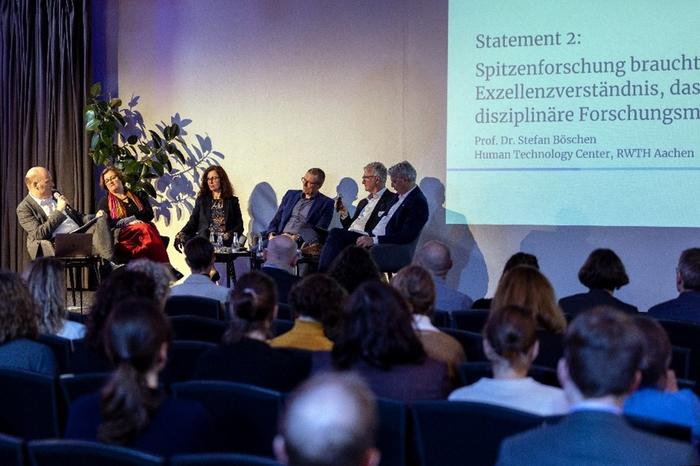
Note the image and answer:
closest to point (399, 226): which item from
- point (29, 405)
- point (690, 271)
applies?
point (690, 271)

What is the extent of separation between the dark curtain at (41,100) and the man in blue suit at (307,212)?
2302mm

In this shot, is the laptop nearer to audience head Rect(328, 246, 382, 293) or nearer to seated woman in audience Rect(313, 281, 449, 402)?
audience head Rect(328, 246, 382, 293)

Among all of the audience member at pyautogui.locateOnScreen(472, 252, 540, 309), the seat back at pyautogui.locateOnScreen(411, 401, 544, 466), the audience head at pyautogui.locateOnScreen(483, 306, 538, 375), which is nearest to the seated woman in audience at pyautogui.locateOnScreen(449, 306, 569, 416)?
the audience head at pyautogui.locateOnScreen(483, 306, 538, 375)

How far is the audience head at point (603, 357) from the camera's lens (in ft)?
6.88

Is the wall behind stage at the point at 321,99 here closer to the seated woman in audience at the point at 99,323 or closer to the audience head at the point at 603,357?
the seated woman in audience at the point at 99,323

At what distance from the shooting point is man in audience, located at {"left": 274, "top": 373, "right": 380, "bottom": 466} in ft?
4.81

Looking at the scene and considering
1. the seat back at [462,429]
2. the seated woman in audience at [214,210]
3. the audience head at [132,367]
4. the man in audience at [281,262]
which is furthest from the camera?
the seated woman in audience at [214,210]

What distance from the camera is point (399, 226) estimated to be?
332 inches

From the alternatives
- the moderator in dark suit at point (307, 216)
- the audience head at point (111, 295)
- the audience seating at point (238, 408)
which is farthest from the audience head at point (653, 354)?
the moderator in dark suit at point (307, 216)

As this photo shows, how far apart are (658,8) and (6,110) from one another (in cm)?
631

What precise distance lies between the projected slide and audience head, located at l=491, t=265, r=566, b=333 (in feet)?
13.8

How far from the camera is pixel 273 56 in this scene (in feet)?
31.8

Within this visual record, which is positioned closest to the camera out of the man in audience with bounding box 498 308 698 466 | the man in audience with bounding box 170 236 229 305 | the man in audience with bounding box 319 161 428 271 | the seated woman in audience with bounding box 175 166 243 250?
the man in audience with bounding box 498 308 698 466

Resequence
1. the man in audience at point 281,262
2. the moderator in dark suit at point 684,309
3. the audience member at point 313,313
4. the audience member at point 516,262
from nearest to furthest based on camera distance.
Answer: the audience member at point 313,313, the moderator in dark suit at point 684,309, the audience member at point 516,262, the man in audience at point 281,262
